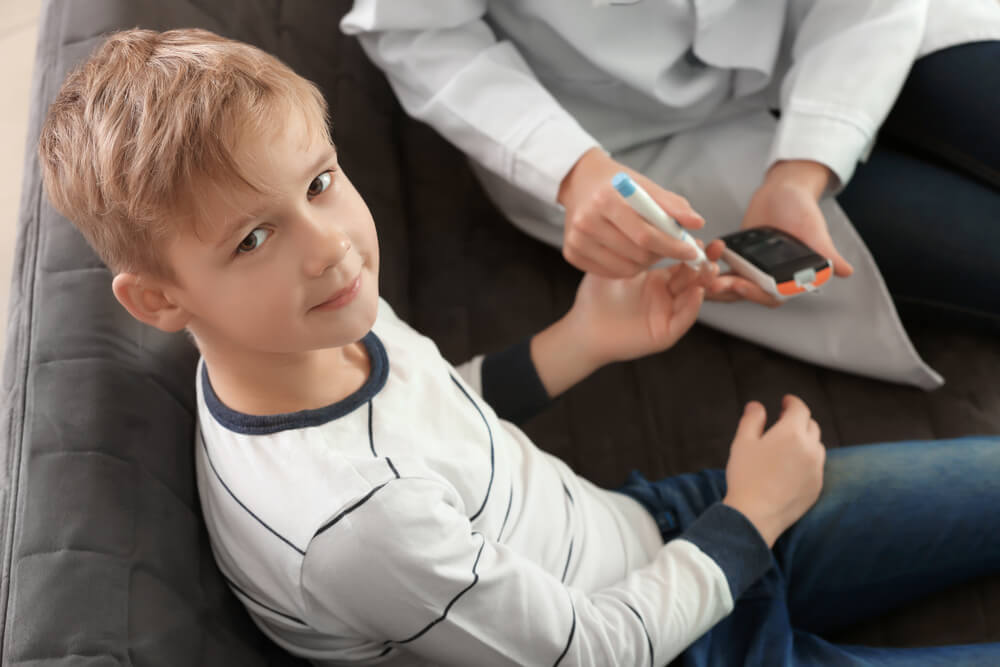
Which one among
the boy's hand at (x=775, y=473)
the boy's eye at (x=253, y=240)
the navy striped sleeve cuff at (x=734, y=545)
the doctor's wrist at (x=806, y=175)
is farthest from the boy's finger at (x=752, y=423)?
the boy's eye at (x=253, y=240)

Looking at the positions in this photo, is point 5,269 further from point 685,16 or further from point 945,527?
point 945,527

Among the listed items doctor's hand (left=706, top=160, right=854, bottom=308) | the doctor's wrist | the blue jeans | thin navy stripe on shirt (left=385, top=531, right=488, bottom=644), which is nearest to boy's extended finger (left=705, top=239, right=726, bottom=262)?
doctor's hand (left=706, top=160, right=854, bottom=308)

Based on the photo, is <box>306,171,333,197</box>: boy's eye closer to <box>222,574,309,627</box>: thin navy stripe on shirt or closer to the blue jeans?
<box>222,574,309,627</box>: thin navy stripe on shirt

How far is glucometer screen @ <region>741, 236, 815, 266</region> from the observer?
789mm

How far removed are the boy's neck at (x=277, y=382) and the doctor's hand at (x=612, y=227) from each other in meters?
0.28

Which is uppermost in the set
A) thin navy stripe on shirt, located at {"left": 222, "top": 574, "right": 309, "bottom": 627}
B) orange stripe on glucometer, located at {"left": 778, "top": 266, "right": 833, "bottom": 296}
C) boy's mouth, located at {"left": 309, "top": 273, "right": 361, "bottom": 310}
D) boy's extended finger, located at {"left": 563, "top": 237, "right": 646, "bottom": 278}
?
boy's mouth, located at {"left": 309, "top": 273, "right": 361, "bottom": 310}

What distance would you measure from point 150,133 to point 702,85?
66cm

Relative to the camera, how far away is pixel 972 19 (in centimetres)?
89

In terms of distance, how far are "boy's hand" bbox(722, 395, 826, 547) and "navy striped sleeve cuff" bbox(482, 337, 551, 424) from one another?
19cm

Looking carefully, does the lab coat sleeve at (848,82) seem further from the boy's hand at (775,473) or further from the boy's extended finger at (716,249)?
the boy's hand at (775,473)

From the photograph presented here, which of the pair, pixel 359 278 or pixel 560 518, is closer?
pixel 359 278

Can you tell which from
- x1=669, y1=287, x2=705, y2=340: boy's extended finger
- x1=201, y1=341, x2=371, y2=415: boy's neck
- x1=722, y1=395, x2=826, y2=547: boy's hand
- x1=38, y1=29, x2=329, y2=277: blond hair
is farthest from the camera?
x1=669, y1=287, x2=705, y2=340: boy's extended finger

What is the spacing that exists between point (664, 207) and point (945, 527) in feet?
1.20

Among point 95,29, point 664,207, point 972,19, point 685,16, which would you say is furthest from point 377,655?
point 972,19
